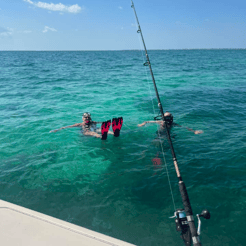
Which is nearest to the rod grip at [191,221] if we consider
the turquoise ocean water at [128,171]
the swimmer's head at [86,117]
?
the turquoise ocean water at [128,171]

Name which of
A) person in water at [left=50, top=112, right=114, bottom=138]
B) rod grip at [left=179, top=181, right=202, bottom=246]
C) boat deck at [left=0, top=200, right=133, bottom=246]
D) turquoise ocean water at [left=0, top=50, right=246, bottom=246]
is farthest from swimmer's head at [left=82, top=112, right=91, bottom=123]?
rod grip at [left=179, top=181, right=202, bottom=246]

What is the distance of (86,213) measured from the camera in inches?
224

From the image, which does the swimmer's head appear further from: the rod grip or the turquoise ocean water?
the rod grip

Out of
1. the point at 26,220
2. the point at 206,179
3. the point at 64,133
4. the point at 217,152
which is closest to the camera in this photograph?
the point at 26,220

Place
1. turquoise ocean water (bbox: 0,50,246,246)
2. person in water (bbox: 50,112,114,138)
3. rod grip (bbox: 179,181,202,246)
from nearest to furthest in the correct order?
rod grip (bbox: 179,181,202,246), turquoise ocean water (bbox: 0,50,246,246), person in water (bbox: 50,112,114,138)

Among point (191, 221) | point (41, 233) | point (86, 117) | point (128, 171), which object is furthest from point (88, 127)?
point (191, 221)

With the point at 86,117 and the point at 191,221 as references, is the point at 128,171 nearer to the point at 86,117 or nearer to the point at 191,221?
the point at 86,117

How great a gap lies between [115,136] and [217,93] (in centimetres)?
1429

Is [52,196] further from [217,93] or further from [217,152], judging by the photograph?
[217,93]

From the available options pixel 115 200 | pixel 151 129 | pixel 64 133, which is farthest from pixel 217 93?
pixel 115 200

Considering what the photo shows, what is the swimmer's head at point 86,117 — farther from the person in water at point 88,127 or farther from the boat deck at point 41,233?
the boat deck at point 41,233

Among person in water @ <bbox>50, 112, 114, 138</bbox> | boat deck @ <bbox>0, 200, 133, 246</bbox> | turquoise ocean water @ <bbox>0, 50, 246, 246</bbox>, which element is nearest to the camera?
boat deck @ <bbox>0, 200, 133, 246</bbox>

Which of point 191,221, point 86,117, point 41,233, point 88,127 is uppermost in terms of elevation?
point 191,221

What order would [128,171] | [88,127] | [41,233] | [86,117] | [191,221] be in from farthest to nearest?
[88,127] < [86,117] < [128,171] < [41,233] < [191,221]
